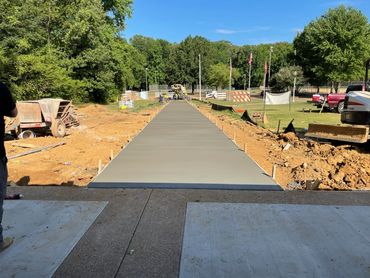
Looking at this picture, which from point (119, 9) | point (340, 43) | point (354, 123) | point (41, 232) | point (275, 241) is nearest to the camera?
point (275, 241)

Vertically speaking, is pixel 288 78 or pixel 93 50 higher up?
pixel 93 50

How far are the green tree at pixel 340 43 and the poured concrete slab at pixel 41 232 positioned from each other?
6728cm

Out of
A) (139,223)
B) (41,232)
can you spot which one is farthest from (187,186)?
(41,232)

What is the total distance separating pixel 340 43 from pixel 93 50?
157 ft

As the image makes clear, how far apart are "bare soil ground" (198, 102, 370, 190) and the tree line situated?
1627 centimetres

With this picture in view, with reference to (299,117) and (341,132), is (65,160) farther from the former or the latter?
(299,117)

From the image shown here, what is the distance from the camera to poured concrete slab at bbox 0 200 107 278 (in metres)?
3.74

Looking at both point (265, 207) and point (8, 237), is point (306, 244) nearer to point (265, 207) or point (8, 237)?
point (265, 207)

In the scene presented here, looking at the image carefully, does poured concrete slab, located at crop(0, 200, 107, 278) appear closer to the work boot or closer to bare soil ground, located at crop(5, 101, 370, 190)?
the work boot

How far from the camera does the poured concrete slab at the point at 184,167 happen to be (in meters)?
7.30

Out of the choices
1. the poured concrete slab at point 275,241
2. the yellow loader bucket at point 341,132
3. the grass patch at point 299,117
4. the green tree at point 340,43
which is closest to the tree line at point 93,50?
the green tree at point 340,43

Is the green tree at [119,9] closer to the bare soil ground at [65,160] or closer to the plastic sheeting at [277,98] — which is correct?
the plastic sheeting at [277,98]

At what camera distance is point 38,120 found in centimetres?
1550

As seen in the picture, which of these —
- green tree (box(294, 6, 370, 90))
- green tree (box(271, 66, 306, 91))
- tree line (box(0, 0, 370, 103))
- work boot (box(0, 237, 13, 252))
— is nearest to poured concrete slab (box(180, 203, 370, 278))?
work boot (box(0, 237, 13, 252))
